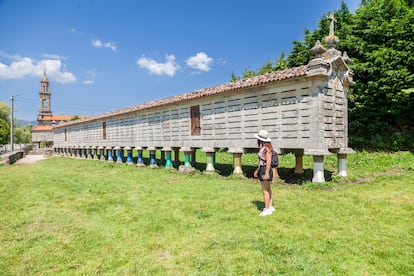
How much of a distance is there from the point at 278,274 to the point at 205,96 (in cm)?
929

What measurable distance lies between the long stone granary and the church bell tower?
68450mm

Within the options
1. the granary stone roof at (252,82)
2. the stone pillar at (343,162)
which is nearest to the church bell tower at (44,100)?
the granary stone roof at (252,82)

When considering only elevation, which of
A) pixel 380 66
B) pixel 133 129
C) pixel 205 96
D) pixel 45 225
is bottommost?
pixel 45 225

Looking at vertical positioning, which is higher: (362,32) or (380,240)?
(362,32)

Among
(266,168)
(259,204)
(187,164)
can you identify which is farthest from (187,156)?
(266,168)

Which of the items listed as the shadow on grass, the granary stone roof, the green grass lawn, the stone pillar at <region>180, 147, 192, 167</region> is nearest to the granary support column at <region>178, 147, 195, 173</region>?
the stone pillar at <region>180, 147, 192, 167</region>

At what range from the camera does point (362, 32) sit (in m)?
17.6

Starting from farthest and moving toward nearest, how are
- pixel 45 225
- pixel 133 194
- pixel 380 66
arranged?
1. pixel 380 66
2. pixel 133 194
3. pixel 45 225

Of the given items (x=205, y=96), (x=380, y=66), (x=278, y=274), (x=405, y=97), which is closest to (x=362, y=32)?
(x=380, y=66)

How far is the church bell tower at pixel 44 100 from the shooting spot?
71.8m

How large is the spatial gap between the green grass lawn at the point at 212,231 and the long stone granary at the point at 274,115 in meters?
1.50

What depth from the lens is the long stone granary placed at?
27.9 ft

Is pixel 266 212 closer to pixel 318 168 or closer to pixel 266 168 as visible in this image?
pixel 266 168

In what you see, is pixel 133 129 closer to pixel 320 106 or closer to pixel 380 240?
pixel 320 106
